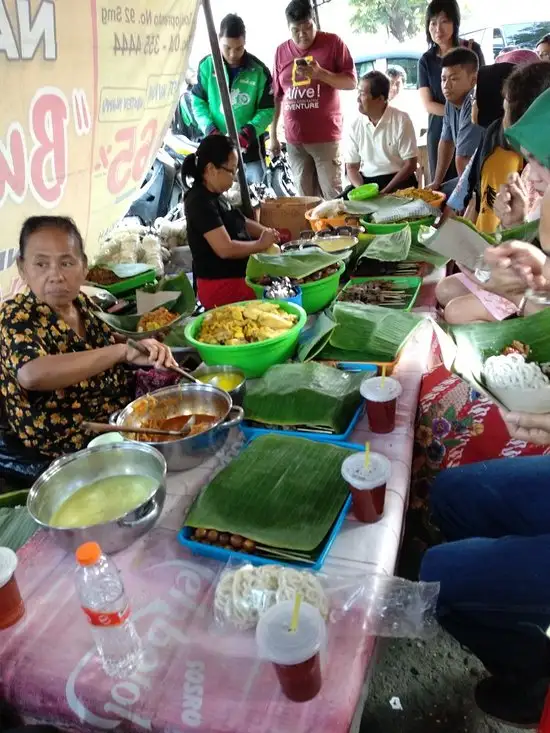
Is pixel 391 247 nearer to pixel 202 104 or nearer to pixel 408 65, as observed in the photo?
pixel 202 104

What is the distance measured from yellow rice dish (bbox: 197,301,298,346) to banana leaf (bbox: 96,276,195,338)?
1.04ft

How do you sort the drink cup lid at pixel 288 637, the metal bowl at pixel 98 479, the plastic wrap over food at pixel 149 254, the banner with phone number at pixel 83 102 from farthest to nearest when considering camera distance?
the plastic wrap over food at pixel 149 254 < the banner with phone number at pixel 83 102 < the metal bowl at pixel 98 479 < the drink cup lid at pixel 288 637

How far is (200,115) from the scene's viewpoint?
4.93m

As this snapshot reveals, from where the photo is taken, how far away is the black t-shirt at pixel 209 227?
10.5 ft

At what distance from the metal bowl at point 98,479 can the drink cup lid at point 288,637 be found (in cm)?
44

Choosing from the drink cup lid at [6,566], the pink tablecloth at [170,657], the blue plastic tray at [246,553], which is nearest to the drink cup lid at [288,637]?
the pink tablecloth at [170,657]

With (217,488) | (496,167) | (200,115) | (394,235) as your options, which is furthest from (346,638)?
(200,115)

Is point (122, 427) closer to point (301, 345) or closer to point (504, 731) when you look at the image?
point (301, 345)

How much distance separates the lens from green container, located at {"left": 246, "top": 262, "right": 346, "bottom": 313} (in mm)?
2492

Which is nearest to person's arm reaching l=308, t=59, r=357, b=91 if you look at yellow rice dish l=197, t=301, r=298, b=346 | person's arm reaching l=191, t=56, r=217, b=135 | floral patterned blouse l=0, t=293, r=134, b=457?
person's arm reaching l=191, t=56, r=217, b=135

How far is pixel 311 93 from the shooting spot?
504cm

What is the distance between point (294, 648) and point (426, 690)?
51.4 inches

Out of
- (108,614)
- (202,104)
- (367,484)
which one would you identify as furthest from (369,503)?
(202,104)

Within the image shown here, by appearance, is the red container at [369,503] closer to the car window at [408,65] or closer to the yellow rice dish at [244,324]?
the yellow rice dish at [244,324]
